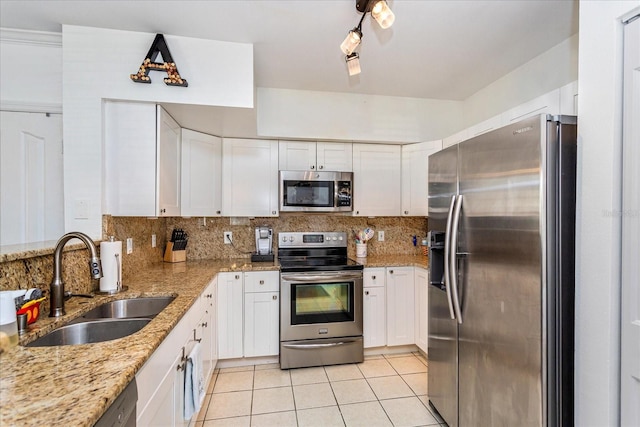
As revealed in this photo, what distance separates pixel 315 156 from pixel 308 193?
400 mm

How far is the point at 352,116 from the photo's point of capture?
2.93 meters

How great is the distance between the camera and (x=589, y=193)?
1.16 m

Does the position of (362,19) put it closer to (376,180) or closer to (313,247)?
(376,180)

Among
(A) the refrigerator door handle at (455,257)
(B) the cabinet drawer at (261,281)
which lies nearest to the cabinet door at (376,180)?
(B) the cabinet drawer at (261,281)

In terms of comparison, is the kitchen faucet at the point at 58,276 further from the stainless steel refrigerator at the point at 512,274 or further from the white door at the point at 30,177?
the stainless steel refrigerator at the point at 512,274

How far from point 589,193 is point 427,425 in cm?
165

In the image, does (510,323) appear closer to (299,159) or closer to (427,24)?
(427,24)

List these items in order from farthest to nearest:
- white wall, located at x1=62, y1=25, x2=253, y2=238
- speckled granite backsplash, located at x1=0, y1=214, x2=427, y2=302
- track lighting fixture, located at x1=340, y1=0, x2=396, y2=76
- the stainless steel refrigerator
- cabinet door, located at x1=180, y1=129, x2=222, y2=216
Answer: cabinet door, located at x1=180, y1=129, x2=222, y2=216 → speckled granite backsplash, located at x1=0, y1=214, x2=427, y2=302 → white wall, located at x1=62, y1=25, x2=253, y2=238 → track lighting fixture, located at x1=340, y1=0, x2=396, y2=76 → the stainless steel refrigerator

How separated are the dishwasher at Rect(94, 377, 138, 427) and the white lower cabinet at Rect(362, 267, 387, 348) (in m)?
2.07

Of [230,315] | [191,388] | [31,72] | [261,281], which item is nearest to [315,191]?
[261,281]

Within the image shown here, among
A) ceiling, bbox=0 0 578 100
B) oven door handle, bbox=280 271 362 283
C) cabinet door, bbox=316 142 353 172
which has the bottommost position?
oven door handle, bbox=280 271 362 283

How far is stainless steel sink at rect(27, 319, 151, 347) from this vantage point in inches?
49.5

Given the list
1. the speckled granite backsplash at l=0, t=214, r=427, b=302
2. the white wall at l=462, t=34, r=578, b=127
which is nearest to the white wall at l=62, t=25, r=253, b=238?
the speckled granite backsplash at l=0, t=214, r=427, b=302

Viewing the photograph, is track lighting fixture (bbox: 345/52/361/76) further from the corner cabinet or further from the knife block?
the knife block
